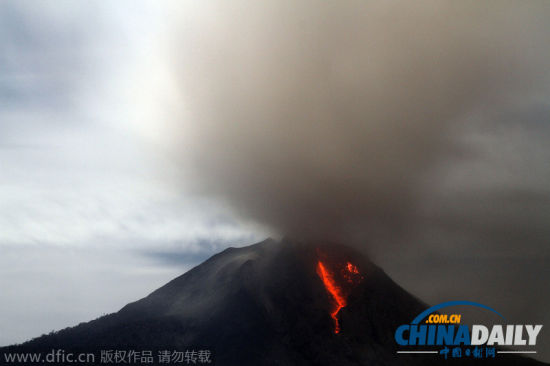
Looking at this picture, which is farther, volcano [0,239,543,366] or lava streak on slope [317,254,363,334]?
lava streak on slope [317,254,363,334]

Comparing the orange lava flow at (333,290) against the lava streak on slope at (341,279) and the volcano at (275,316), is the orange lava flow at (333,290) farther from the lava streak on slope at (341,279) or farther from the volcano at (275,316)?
the volcano at (275,316)

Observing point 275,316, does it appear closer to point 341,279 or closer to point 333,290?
point 333,290

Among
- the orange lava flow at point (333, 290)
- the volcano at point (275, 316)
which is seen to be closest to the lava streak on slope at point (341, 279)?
the orange lava flow at point (333, 290)

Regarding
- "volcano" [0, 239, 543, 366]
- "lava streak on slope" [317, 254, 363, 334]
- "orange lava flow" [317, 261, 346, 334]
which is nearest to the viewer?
"volcano" [0, 239, 543, 366]

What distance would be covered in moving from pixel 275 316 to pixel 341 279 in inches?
1410

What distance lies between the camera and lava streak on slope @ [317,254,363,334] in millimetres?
154375

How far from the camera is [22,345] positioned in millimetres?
130500

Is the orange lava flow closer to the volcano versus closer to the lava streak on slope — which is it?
the lava streak on slope

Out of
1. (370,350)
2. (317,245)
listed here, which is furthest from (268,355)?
(317,245)

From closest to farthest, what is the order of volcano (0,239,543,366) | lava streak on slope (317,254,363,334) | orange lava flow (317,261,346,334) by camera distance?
volcano (0,239,543,366)
orange lava flow (317,261,346,334)
lava streak on slope (317,254,363,334)

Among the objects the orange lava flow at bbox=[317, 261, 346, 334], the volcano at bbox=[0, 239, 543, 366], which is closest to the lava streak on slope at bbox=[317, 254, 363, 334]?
the orange lava flow at bbox=[317, 261, 346, 334]

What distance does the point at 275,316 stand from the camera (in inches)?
5541

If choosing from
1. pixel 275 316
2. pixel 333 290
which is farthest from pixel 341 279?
pixel 275 316

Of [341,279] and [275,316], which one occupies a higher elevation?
[341,279]
